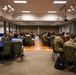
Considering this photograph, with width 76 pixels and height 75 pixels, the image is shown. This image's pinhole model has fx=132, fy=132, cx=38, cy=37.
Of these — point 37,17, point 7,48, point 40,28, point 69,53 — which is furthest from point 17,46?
point 40,28

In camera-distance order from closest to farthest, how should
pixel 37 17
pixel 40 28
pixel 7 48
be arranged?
1. pixel 7 48
2. pixel 37 17
3. pixel 40 28

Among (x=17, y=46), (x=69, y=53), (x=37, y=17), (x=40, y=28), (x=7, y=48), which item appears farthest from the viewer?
(x=40, y=28)

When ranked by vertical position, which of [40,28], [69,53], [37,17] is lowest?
[69,53]

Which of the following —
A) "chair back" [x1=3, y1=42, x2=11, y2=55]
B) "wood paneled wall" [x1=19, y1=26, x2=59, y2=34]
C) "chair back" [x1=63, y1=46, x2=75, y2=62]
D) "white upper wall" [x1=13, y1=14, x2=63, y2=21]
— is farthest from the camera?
"wood paneled wall" [x1=19, y1=26, x2=59, y2=34]

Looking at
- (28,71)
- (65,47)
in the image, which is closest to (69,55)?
(65,47)

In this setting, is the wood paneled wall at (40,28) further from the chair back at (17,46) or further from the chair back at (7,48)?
the chair back at (7,48)

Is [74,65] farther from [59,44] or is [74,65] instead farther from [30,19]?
[30,19]

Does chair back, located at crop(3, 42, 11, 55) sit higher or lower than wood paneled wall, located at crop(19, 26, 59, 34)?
lower

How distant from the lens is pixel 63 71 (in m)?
4.52

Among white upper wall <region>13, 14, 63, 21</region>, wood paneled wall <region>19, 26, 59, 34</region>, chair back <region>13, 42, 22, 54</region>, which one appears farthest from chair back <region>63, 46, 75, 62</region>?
wood paneled wall <region>19, 26, 59, 34</region>

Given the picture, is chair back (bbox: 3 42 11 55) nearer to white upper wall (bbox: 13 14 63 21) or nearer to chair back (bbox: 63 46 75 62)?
chair back (bbox: 63 46 75 62)

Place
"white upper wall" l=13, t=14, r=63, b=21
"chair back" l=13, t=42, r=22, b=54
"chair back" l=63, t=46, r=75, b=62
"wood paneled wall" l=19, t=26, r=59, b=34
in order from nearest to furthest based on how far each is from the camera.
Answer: "chair back" l=63, t=46, r=75, b=62 < "chair back" l=13, t=42, r=22, b=54 < "white upper wall" l=13, t=14, r=63, b=21 < "wood paneled wall" l=19, t=26, r=59, b=34

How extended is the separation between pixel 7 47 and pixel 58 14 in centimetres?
1181

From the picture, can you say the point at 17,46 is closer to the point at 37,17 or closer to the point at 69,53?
the point at 69,53
